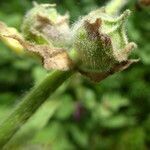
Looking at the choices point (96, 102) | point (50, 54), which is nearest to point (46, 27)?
point (50, 54)

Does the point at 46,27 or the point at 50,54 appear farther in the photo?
the point at 46,27

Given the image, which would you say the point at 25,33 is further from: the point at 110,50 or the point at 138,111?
the point at 138,111

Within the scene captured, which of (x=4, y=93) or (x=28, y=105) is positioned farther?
(x=4, y=93)

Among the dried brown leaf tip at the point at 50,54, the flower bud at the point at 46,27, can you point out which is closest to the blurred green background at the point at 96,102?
the flower bud at the point at 46,27

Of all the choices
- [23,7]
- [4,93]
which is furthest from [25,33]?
[23,7]

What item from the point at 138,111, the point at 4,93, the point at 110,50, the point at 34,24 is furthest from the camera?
the point at 138,111

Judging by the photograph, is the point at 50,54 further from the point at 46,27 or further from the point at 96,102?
the point at 96,102

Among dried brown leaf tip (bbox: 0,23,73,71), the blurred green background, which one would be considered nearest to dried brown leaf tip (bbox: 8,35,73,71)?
dried brown leaf tip (bbox: 0,23,73,71)
